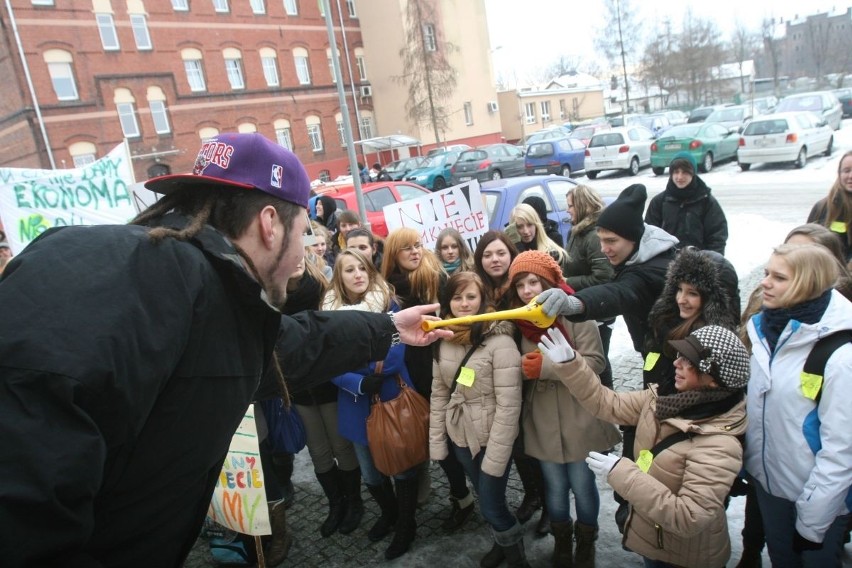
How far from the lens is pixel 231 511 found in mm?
3389

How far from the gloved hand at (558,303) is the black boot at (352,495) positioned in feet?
6.96

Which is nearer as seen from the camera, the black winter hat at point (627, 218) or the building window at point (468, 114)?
the black winter hat at point (627, 218)

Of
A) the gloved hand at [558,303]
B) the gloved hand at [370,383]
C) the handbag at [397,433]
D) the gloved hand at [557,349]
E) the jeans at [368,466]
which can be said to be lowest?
the jeans at [368,466]

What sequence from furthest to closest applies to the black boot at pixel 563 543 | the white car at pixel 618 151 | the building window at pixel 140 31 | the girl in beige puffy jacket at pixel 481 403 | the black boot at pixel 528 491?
1. the building window at pixel 140 31
2. the white car at pixel 618 151
3. the black boot at pixel 528 491
4. the black boot at pixel 563 543
5. the girl in beige puffy jacket at pixel 481 403

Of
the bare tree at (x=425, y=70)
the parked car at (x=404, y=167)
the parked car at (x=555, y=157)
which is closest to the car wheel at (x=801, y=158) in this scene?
the parked car at (x=555, y=157)

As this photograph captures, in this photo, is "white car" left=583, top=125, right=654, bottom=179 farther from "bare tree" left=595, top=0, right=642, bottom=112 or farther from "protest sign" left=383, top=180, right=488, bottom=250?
"bare tree" left=595, top=0, right=642, bottom=112

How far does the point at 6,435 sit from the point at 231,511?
2790mm

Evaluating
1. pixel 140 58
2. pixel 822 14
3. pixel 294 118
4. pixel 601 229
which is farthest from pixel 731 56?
pixel 601 229

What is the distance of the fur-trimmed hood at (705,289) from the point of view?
2799 millimetres

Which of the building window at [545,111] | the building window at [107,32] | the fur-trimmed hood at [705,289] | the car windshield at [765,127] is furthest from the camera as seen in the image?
the building window at [545,111]

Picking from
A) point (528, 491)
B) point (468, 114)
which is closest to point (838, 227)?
point (528, 491)

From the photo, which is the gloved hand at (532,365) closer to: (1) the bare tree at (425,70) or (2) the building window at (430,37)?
(1) the bare tree at (425,70)

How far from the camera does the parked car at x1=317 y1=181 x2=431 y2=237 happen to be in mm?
11273

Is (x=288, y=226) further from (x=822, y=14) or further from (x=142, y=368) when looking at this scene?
(x=822, y=14)
